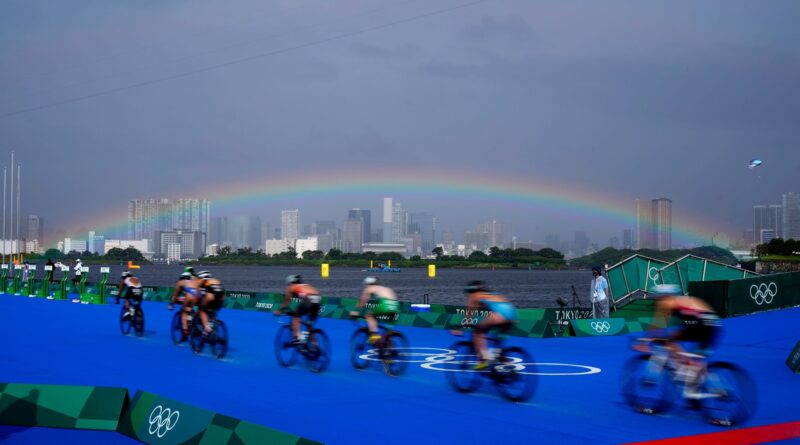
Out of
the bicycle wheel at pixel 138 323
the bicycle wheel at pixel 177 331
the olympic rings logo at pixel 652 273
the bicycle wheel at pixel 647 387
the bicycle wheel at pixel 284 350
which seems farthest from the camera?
the olympic rings logo at pixel 652 273

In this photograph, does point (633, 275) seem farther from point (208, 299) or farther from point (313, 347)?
point (313, 347)

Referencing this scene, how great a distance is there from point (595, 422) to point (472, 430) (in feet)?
5.63

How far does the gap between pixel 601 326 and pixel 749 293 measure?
7.19 metres

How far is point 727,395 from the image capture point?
1097cm

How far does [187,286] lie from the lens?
2106cm

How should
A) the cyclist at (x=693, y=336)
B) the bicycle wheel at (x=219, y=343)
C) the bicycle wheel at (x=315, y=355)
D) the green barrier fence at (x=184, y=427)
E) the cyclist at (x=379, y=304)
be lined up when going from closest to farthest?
1. the green barrier fence at (x=184, y=427)
2. the cyclist at (x=693, y=336)
3. the cyclist at (x=379, y=304)
4. the bicycle wheel at (x=315, y=355)
5. the bicycle wheel at (x=219, y=343)

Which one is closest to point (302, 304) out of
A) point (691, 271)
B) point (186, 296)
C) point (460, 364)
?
point (460, 364)

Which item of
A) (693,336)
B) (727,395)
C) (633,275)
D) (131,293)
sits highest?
(693,336)

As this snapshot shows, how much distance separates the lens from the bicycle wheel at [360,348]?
16516mm

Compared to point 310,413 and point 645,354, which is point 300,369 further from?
point 645,354

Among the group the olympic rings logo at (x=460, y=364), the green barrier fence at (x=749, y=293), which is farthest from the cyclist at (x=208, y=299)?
the green barrier fence at (x=749, y=293)

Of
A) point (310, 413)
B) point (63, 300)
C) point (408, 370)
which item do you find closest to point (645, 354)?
point (310, 413)

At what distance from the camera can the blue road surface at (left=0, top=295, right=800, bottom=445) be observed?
10930mm

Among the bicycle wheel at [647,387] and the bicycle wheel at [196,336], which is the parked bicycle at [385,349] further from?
the bicycle wheel at [647,387]
